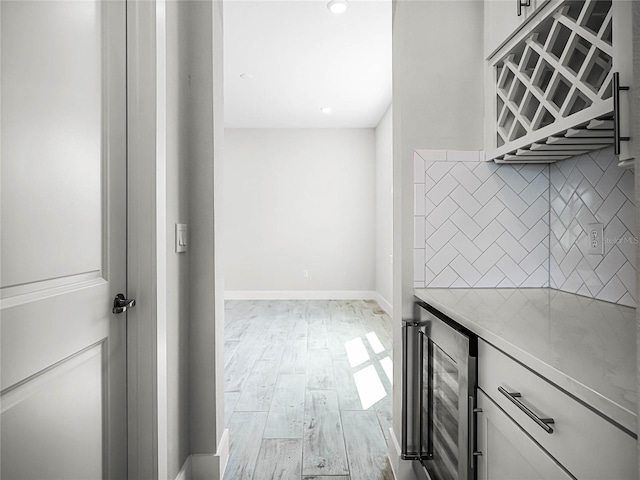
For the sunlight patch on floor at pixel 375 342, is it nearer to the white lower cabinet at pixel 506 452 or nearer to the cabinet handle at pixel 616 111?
the white lower cabinet at pixel 506 452

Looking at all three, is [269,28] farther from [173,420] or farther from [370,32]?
[173,420]

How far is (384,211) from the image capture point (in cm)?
585

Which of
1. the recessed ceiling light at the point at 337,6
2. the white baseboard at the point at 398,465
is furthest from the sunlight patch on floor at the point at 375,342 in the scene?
the recessed ceiling light at the point at 337,6

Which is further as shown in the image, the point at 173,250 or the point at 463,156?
the point at 463,156

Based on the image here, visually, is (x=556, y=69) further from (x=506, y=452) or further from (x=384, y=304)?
(x=384, y=304)

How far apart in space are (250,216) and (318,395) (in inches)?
168

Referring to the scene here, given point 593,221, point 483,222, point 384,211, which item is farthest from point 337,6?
point 384,211

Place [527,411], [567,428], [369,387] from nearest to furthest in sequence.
Answer: [567,428] → [527,411] → [369,387]

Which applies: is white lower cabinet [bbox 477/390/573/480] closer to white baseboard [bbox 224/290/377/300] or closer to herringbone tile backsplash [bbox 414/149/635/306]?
herringbone tile backsplash [bbox 414/149/635/306]

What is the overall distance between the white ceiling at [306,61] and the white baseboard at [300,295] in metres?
2.62

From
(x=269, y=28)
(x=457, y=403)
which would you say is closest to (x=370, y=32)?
(x=269, y=28)

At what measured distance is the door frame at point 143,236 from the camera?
4.27 feet

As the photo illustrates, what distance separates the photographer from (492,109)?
1.65 metres

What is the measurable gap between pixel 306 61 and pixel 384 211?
8.07ft
